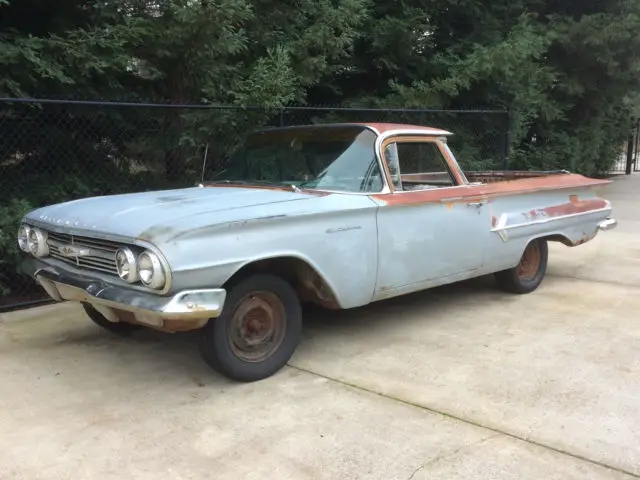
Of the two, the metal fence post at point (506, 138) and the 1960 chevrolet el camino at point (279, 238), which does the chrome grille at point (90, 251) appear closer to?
the 1960 chevrolet el camino at point (279, 238)

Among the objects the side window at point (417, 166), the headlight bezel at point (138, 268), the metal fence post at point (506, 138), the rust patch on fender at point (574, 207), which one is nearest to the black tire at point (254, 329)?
the headlight bezel at point (138, 268)

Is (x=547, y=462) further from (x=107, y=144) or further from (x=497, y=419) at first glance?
(x=107, y=144)

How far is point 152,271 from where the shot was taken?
339 cm

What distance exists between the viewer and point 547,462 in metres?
3.02

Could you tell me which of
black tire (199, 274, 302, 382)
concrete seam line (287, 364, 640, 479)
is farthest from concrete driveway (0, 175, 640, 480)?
black tire (199, 274, 302, 382)

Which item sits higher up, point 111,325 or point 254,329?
point 254,329

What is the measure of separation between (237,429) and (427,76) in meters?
8.10

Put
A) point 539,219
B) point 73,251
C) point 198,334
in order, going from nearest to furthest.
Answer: point 73,251 < point 198,334 < point 539,219

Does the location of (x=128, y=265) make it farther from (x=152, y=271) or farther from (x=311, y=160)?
(x=311, y=160)

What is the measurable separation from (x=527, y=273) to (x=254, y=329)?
333 cm

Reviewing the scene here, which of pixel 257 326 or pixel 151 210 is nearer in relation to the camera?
pixel 151 210

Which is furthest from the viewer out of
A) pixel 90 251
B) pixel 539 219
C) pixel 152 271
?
pixel 539 219

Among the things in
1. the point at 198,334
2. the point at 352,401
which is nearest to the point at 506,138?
the point at 198,334

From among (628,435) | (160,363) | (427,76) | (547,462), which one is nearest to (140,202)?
(160,363)
